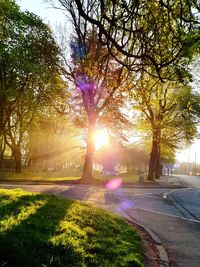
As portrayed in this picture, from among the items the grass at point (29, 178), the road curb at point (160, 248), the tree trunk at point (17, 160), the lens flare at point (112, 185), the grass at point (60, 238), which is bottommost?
the road curb at point (160, 248)

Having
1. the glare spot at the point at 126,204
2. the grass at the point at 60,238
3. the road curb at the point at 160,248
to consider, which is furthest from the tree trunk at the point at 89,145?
the grass at the point at 60,238

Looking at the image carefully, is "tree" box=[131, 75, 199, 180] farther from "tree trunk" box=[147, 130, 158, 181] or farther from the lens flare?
the lens flare

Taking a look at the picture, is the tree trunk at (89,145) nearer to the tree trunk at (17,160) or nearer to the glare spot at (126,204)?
the glare spot at (126,204)

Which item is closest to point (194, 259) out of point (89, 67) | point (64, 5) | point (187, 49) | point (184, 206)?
point (187, 49)

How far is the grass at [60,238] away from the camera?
6.12 meters

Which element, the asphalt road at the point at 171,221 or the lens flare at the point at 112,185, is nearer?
the asphalt road at the point at 171,221

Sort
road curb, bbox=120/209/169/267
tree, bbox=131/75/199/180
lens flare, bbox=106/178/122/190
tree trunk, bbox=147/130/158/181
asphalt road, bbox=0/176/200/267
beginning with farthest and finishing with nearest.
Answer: tree trunk, bbox=147/130/158/181, tree, bbox=131/75/199/180, lens flare, bbox=106/178/122/190, asphalt road, bbox=0/176/200/267, road curb, bbox=120/209/169/267

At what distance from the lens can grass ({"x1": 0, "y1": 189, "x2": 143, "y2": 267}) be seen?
241 inches

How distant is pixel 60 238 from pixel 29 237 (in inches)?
23.8

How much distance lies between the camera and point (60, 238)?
23.7ft

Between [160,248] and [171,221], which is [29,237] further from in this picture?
[171,221]

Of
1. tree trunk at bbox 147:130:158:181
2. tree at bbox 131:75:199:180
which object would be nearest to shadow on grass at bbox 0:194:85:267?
tree at bbox 131:75:199:180

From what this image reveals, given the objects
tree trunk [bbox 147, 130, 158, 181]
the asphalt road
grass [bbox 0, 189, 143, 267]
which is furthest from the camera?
tree trunk [bbox 147, 130, 158, 181]

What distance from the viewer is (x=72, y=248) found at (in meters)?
6.83
